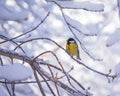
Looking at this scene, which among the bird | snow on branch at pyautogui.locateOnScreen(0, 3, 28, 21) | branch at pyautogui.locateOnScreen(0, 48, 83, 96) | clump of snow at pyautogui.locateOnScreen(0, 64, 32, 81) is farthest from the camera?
snow on branch at pyautogui.locateOnScreen(0, 3, 28, 21)

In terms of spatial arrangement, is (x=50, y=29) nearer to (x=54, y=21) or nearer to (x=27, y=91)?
(x=54, y=21)

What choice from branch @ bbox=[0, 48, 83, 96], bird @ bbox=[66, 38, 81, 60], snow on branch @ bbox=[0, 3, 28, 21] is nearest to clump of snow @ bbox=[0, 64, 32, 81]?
branch @ bbox=[0, 48, 83, 96]

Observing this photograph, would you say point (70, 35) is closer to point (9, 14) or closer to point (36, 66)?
point (9, 14)

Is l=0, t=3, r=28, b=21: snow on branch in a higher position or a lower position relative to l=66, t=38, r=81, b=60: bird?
higher

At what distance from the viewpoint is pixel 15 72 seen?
0.78 meters

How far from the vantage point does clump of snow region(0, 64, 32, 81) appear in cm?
77

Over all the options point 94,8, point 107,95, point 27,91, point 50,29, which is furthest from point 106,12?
point 94,8

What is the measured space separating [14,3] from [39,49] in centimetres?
46

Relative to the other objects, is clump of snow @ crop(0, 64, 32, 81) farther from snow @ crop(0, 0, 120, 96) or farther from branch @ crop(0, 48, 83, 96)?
snow @ crop(0, 0, 120, 96)

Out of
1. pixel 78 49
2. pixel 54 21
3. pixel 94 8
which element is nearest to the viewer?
pixel 94 8

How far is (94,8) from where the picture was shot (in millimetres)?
1434

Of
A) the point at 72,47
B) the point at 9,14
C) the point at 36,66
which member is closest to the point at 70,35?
the point at 72,47

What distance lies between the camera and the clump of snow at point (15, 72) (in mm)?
771

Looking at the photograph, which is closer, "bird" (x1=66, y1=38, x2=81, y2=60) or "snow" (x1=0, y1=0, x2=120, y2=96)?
"bird" (x1=66, y1=38, x2=81, y2=60)
